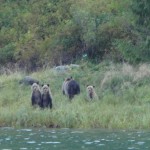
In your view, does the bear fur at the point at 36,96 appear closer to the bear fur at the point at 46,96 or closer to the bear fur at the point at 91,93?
the bear fur at the point at 46,96

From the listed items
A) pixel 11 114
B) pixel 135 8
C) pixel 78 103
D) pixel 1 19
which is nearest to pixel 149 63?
pixel 135 8

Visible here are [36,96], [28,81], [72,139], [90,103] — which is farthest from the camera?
[28,81]

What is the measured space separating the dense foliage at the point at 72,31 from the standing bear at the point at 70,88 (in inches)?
128

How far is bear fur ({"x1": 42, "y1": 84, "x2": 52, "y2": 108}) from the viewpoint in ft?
104

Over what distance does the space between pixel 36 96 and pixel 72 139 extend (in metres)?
8.25

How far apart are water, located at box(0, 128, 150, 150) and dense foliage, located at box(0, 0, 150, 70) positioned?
979 cm

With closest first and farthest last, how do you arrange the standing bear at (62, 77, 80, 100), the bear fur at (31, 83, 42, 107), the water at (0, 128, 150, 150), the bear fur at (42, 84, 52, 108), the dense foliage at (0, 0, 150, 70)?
the water at (0, 128, 150, 150)
the bear fur at (42, 84, 52, 108)
the bear fur at (31, 83, 42, 107)
the standing bear at (62, 77, 80, 100)
the dense foliage at (0, 0, 150, 70)

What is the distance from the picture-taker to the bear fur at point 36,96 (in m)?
32.0

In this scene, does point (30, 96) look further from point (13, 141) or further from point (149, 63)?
point (13, 141)

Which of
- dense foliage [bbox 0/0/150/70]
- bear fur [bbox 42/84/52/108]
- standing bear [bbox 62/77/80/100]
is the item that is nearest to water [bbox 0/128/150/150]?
bear fur [bbox 42/84/52/108]

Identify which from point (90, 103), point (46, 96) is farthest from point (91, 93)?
point (46, 96)

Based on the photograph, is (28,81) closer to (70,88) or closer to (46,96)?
(70,88)

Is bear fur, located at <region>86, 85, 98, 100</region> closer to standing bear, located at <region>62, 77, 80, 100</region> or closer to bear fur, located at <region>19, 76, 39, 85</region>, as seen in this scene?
standing bear, located at <region>62, 77, 80, 100</region>

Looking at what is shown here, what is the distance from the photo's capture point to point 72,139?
24312mm
